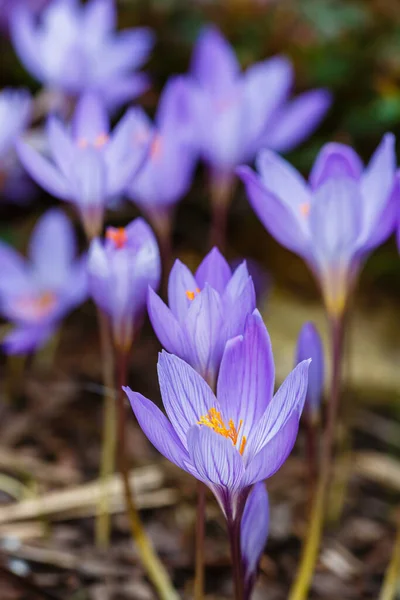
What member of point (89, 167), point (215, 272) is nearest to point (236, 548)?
point (215, 272)

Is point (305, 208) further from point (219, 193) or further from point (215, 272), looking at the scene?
point (219, 193)

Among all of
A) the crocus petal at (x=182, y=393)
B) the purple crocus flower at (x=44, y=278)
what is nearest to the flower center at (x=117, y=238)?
the crocus petal at (x=182, y=393)

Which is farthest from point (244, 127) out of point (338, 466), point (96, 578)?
point (96, 578)

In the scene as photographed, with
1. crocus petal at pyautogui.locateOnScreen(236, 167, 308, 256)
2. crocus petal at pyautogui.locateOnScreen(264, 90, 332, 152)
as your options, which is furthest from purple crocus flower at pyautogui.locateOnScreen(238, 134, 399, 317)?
crocus petal at pyautogui.locateOnScreen(264, 90, 332, 152)

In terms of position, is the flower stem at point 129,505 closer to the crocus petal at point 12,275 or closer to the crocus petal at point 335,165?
the crocus petal at point 335,165

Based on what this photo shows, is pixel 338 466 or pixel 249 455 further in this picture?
pixel 338 466

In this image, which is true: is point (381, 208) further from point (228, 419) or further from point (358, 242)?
point (228, 419)

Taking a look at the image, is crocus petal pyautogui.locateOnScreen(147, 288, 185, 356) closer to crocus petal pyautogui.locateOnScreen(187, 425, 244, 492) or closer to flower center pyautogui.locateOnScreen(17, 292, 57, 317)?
crocus petal pyautogui.locateOnScreen(187, 425, 244, 492)

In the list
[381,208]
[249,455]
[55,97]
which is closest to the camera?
[249,455]
